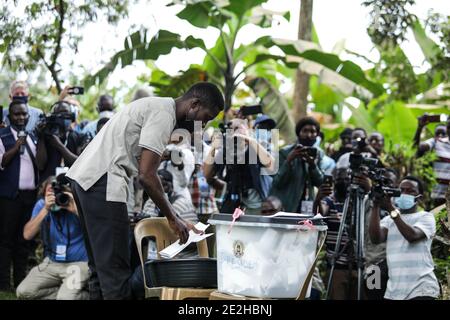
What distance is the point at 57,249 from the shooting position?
312 inches

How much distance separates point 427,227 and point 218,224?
7.51ft

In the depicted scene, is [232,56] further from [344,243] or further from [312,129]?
[344,243]

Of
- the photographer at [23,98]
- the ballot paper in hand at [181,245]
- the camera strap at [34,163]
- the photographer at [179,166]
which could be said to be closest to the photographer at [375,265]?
the photographer at [179,166]

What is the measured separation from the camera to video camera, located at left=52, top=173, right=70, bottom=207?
7.70m

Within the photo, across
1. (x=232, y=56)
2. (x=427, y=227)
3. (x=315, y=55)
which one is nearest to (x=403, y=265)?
(x=427, y=227)

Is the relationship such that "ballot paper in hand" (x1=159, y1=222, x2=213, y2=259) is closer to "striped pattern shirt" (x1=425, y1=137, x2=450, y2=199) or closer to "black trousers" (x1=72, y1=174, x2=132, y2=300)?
"black trousers" (x1=72, y1=174, x2=132, y2=300)

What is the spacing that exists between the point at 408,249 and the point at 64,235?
124 inches

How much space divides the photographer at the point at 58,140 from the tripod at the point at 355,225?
2.62m

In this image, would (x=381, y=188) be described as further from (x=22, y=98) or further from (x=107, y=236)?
(x=22, y=98)

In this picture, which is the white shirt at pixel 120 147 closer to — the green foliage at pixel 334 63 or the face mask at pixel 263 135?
the face mask at pixel 263 135

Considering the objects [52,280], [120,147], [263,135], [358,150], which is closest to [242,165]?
[263,135]

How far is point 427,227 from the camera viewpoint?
267 inches

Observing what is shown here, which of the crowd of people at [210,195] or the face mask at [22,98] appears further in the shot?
the face mask at [22,98]

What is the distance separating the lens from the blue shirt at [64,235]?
7.92 m
